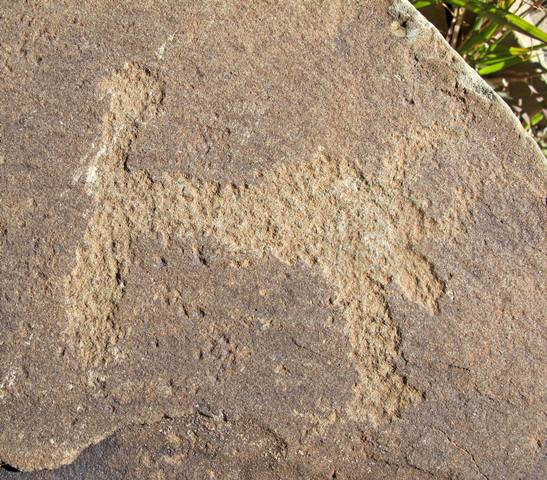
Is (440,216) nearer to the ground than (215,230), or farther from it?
farther from it

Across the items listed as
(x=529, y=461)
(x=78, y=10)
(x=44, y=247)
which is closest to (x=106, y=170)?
(x=44, y=247)

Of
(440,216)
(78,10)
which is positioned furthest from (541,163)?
(78,10)

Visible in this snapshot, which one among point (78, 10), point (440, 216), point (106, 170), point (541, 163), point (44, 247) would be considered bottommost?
point (44, 247)

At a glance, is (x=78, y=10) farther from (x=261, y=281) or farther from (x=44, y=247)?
(x=261, y=281)
